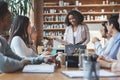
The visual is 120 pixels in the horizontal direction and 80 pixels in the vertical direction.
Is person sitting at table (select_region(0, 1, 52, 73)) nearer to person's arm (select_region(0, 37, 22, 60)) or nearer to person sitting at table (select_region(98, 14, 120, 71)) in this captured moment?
person's arm (select_region(0, 37, 22, 60))

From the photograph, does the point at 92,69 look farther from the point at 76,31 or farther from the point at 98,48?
the point at 76,31

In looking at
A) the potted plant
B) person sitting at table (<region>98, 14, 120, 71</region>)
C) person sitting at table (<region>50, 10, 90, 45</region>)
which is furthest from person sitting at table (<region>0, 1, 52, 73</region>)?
the potted plant

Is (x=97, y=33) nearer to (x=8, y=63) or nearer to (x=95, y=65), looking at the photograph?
(x=8, y=63)

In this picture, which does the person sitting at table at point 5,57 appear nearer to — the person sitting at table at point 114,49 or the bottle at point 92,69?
the person sitting at table at point 114,49

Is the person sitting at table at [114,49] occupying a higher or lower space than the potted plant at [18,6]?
lower

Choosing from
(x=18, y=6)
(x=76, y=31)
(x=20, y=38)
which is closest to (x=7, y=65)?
(x=20, y=38)

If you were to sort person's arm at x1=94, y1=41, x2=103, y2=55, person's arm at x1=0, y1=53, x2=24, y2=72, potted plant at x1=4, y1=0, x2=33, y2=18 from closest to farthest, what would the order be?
1. person's arm at x1=0, y1=53, x2=24, y2=72
2. person's arm at x1=94, y1=41, x2=103, y2=55
3. potted plant at x1=4, y1=0, x2=33, y2=18

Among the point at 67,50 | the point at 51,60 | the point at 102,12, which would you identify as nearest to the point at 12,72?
the point at 51,60

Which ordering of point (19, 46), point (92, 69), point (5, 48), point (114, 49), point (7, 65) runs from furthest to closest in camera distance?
point (114, 49), point (19, 46), point (5, 48), point (7, 65), point (92, 69)

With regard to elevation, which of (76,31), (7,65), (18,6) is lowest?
(7,65)

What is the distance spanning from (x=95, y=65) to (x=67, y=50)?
57.2 inches

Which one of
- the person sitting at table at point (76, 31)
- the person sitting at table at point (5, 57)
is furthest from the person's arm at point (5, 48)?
the person sitting at table at point (76, 31)

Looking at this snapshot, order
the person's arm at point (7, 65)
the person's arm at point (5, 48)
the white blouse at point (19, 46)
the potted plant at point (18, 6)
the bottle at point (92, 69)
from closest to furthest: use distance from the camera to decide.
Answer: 1. the bottle at point (92, 69)
2. the person's arm at point (7, 65)
3. the person's arm at point (5, 48)
4. the white blouse at point (19, 46)
5. the potted plant at point (18, 6)

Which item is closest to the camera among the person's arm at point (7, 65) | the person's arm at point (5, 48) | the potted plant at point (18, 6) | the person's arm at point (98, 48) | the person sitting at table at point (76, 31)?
the person's arm at point (7, 65)
